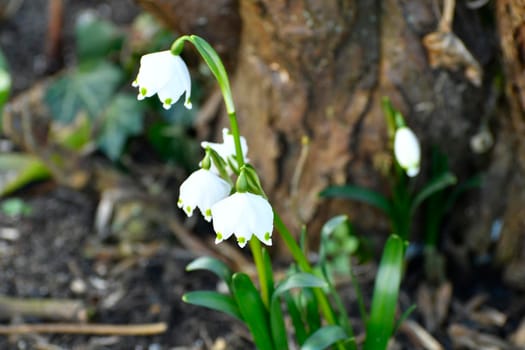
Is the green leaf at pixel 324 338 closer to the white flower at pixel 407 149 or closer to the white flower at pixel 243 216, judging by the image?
the white flower at pixel 243 216

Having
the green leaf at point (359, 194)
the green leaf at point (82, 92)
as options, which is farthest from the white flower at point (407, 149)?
the green leaf at point (82, 92)

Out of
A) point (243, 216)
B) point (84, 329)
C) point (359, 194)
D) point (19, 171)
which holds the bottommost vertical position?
point (84, 329)

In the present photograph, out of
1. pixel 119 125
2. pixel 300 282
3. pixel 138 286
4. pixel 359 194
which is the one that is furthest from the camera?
pixel 119 125

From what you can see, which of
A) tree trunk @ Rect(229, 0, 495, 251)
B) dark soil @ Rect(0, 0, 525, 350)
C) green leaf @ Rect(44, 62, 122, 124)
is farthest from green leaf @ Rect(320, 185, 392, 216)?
green leaf @ Rect(44, 62, 122, 124)

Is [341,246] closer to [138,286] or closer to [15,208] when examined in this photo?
[138,286]

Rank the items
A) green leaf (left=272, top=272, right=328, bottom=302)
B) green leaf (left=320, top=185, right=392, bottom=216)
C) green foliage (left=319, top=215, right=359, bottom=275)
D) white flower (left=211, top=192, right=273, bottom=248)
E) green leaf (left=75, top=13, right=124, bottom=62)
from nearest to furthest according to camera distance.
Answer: white flower (left=211, top=192, right=273, bottom=248), green leaf (left=272, top=272, right=328, bottom=302), green leaf (left=320, top=185, right=392, bottom=216), green foliage (left=319, top=215, right=359, bottom=275), green leaf (left=75, top=13, right=124, bottom=62)

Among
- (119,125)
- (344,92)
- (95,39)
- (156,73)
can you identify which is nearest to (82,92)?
(119,125)

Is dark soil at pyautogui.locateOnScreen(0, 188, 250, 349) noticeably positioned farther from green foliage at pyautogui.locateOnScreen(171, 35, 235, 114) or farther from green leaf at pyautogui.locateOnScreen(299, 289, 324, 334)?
green foliage at pyautogui.locateOnScreen(171, 35, 235, 114)
